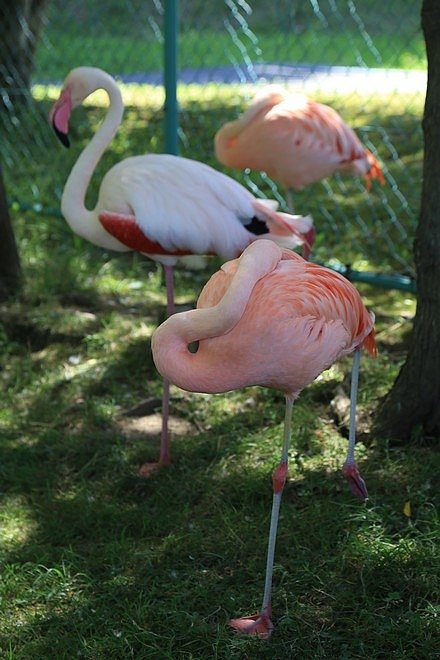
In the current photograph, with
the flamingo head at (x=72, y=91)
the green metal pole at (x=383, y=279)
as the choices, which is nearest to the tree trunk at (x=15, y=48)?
the flamingo head at (x=72, y=91)

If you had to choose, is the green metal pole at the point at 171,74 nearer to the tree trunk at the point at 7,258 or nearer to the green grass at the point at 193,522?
the tree trunk at the point at 7,258

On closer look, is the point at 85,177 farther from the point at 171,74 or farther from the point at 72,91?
the point at 171,74

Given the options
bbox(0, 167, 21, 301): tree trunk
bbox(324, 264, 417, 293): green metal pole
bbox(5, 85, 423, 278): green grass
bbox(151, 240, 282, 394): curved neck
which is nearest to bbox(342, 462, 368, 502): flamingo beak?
bbox(151, 240, 282, 394): curved neck

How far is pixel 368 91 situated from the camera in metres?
8.66

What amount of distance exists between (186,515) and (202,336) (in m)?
0.96

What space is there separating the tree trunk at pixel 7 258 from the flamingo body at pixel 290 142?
121 centimetres

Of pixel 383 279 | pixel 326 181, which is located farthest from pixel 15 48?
pixel 383 279

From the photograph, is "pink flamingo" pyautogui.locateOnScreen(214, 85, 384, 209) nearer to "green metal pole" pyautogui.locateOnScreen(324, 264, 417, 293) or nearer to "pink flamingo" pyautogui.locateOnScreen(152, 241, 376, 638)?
"green metal pole" pyautogui.locateOnScreen(324, 264, 417, 293)

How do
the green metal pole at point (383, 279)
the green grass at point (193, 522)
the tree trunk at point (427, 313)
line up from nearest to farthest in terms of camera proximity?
the green grass at point (193, 522) → the tree trunk at point (427, 313) → the green metal pole at point (383, 279)

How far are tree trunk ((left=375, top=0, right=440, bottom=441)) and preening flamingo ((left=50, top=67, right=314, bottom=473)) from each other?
724mm

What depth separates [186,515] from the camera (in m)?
3.43

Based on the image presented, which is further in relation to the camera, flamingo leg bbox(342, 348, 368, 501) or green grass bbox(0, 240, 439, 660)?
flamingo leg bbox(342, 348, 368, 501)

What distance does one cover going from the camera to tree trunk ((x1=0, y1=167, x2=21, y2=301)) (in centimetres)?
518

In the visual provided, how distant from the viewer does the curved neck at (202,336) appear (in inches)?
106
